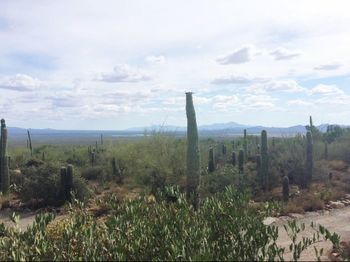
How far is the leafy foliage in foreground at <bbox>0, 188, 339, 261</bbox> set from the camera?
6.87 m

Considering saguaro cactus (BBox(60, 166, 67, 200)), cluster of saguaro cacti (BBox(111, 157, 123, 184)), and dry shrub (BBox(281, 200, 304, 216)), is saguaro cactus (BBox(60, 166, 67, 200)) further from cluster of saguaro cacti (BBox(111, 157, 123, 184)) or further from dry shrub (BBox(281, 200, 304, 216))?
dry shrub (BBox(281, 200, 304, 216))

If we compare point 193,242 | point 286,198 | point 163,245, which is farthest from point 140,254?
point 286,198

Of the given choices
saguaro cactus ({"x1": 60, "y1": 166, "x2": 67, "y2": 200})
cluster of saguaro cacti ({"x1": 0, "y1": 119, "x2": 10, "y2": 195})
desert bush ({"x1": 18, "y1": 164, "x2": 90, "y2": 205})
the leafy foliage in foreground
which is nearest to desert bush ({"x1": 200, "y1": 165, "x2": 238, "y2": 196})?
desert bush ({"x1": 18, "y1": 164, "x2": 90, "y2": 205})

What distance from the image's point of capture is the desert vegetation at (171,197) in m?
7.17

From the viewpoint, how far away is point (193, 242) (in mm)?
6797

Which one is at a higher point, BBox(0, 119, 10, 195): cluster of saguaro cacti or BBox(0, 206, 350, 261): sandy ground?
BBox(0, 119, 10, 195): cluster of saguaro cacti

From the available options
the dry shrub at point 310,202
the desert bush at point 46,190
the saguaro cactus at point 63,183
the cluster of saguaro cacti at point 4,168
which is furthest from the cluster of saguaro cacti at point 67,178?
the dry shrub at point 310,202

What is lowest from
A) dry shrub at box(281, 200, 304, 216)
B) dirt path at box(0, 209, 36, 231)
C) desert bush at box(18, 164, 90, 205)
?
dirt path at box(0, 209, 36, 231)

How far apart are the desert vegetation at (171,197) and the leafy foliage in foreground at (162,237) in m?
0.02

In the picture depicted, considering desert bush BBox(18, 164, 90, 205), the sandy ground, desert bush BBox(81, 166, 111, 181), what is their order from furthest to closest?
1. desert bush BBox(81, 166, 111, 181)
2. desert bush BBox(18, 164, 90, 205)
3. the sandy ground

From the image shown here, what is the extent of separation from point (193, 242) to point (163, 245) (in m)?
0.51

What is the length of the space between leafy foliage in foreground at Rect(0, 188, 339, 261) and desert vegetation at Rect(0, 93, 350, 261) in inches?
0.6

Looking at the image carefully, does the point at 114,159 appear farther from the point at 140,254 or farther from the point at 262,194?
the point at 140,254

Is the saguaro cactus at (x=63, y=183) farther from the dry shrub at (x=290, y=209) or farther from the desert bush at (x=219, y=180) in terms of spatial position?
the dry shrub at (x=290, y=209)
